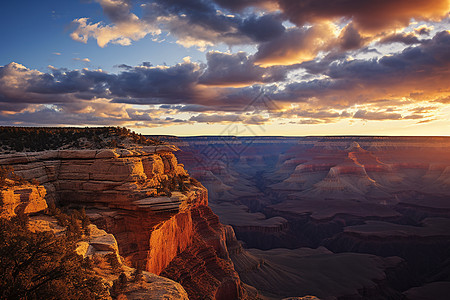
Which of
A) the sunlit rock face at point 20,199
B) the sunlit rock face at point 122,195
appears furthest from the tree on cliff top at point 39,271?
the sunlit rock face at point 122,195

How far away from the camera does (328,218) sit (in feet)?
289

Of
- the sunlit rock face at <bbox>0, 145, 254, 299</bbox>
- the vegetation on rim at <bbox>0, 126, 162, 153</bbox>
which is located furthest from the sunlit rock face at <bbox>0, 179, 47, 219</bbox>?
the vegetation on rim at <bbox>0, 126, 162, 153</bbox>

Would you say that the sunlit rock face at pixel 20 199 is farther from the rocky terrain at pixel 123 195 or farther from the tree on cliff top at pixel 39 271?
the tree on cliff top at pixel 39 271

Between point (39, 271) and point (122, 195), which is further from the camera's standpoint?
point (122, 195)

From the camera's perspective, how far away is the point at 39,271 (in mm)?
8633

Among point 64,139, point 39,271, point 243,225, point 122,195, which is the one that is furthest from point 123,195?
point 243,225

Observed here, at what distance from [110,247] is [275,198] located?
116m

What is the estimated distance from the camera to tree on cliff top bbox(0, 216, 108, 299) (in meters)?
7.73

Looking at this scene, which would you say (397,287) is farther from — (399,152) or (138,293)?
(399,152)

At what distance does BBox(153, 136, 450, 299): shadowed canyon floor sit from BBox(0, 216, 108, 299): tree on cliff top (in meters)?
35.7

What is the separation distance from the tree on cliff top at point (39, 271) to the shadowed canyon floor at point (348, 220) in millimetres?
35686

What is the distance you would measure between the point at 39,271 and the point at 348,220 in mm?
92391

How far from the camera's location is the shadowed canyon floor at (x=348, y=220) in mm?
45719

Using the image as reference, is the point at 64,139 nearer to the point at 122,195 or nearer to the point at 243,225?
the point at 122,195
